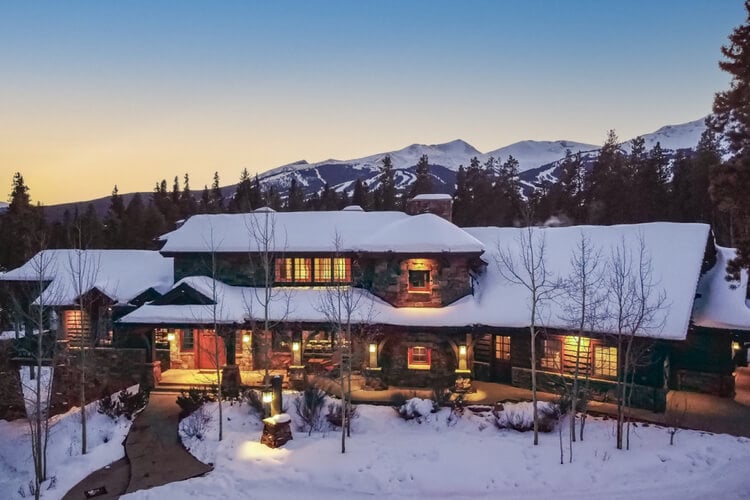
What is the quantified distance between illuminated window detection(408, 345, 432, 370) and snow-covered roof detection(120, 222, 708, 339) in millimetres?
1554

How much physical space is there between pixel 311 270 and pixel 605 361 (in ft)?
44.1

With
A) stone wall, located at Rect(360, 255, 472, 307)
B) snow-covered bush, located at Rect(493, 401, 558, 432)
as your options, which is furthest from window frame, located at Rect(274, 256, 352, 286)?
snow-covered bush, located at Rect(493, 401, 558, 432)

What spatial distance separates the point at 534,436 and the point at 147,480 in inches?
449

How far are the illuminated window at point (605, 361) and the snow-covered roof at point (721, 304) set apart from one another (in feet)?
11.6

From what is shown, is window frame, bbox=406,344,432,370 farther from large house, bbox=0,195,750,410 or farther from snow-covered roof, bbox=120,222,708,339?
snow-covered roof, bbox=120,222,708,339

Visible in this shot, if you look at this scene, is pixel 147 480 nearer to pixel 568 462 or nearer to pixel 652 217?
pixel 568 462

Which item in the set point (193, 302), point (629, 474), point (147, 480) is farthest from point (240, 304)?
point (629, 474)

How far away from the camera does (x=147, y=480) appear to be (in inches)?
519

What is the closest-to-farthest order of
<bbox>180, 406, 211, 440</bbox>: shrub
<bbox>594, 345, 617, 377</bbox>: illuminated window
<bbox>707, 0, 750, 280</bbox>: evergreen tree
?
<bbox>707, 0, 750, 280</bbox>: evergreen tree, <bbox>180, 406, 211, 440</bbox>: shrub, <bbox>594, 345, 617, 377</bbox>: illuminated window

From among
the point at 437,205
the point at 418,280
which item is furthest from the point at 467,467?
the point at 437,205

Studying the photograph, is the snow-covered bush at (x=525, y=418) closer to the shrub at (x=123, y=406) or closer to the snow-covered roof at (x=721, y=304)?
the snow-covered roof at (x=721, y=304)

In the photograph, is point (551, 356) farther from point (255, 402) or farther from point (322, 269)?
point (255, 402)

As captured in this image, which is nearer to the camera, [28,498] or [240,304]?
[28,498]

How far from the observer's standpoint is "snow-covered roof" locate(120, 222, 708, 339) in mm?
19453
